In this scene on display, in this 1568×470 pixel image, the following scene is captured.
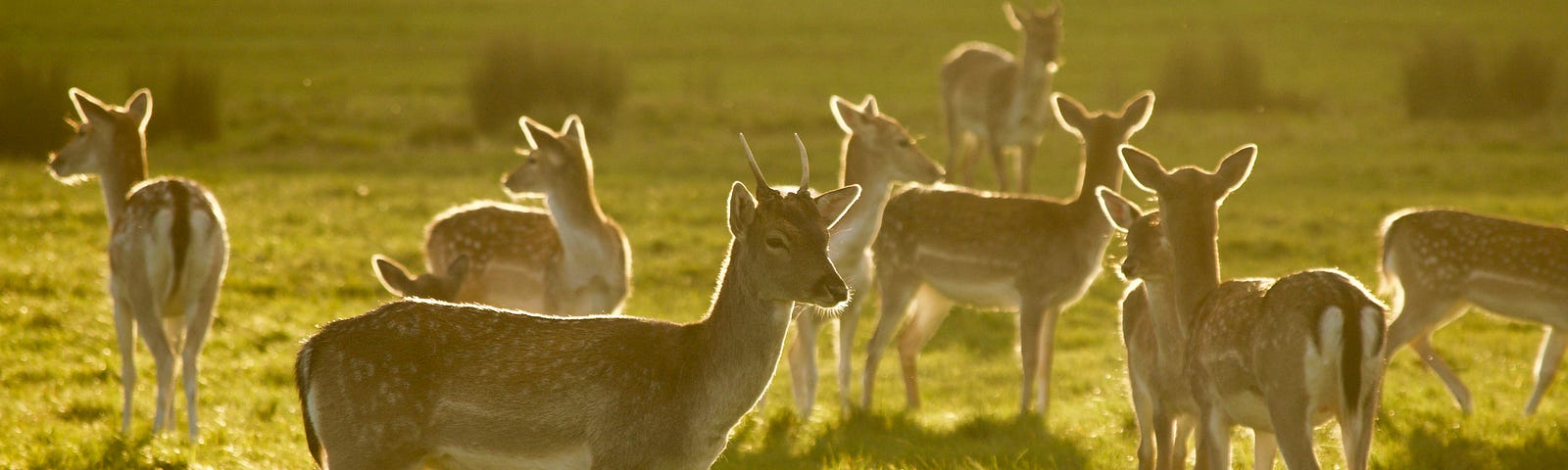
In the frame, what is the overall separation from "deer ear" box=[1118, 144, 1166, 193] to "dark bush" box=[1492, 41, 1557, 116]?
65.4 ft

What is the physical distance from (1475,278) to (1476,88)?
17168 mm

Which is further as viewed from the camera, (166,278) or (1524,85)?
(1524,85)

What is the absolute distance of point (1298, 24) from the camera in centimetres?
3981

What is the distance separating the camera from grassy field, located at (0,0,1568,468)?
721 cm

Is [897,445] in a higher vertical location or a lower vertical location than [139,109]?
lower

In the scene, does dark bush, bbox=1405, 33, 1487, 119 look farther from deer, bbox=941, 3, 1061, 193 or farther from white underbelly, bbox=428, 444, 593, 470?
white underbelly, bbox=428, 444, 593, 470

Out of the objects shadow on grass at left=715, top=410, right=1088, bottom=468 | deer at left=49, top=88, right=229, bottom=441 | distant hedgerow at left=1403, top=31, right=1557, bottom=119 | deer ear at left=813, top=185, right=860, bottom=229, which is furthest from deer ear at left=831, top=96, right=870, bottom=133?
distant hedgerow at left=1403, top=31, right=1557, bottom=119

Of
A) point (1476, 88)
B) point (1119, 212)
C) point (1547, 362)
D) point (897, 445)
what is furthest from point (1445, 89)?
point (897, 445)

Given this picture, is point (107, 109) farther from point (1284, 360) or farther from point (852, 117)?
point (1284, 360)

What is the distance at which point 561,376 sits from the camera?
438cm

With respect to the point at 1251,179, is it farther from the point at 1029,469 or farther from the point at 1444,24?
the point at 1444,24

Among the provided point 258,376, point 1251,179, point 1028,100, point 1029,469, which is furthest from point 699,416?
point 1251,179

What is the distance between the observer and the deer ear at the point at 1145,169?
589 cm

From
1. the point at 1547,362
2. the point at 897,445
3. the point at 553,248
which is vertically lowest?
the point at 1547,362
